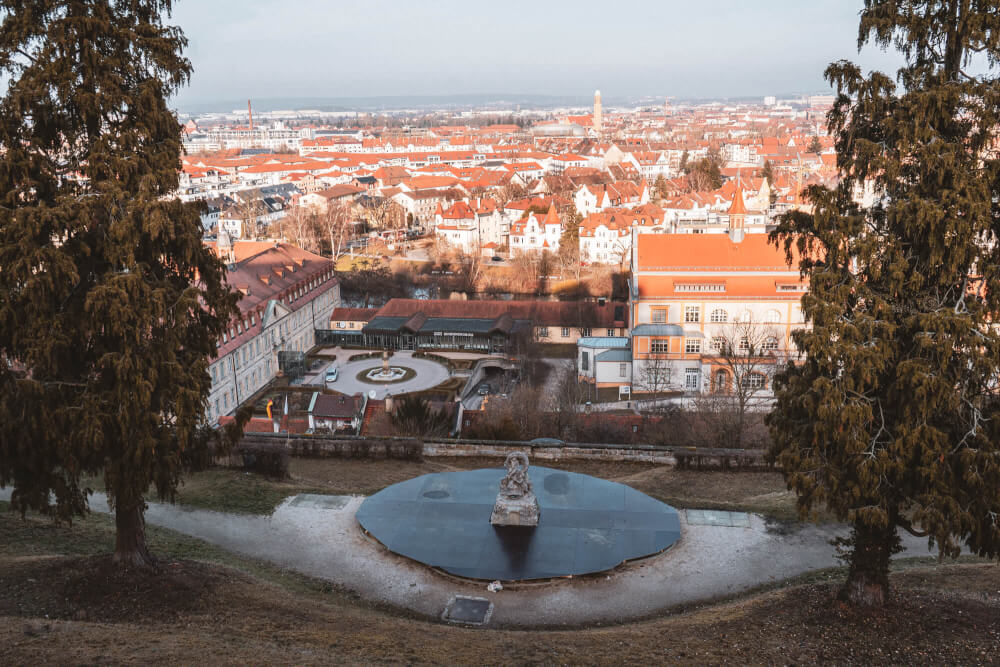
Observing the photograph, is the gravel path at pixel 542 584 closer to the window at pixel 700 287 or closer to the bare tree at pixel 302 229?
the window at pixel 700 287

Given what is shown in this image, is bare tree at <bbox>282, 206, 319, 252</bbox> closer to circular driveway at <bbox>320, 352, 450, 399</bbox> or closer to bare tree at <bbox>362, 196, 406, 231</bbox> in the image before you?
bare tree at <bbox>362, 196, 406, 231</bbox>

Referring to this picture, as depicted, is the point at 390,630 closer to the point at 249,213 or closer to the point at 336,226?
the point at 336,226

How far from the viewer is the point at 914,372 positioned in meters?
12.9

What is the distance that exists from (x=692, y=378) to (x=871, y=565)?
33.6 metres

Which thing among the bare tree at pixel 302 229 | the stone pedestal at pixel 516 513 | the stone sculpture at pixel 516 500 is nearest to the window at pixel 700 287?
the stone sculpture at pixel 516 500

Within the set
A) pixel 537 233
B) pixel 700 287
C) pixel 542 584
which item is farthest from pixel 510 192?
pixel 542 584

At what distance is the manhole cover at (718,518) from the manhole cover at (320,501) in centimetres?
1039

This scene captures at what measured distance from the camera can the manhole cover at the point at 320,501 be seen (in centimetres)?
2427

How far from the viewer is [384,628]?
50.3 ft

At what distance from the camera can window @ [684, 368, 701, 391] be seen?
4809cm

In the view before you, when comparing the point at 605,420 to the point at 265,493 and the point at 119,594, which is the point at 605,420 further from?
the point at 119,594

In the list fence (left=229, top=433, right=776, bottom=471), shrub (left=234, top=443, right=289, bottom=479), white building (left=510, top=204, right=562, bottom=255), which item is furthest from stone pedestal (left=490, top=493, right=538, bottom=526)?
white building (left=510, top=204, right=562, bottom=255)

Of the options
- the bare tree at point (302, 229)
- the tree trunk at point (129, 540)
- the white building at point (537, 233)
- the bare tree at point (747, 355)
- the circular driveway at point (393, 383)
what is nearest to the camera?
the tree trunk at point (129, 540)

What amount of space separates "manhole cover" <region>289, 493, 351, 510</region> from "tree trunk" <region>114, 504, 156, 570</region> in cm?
805
